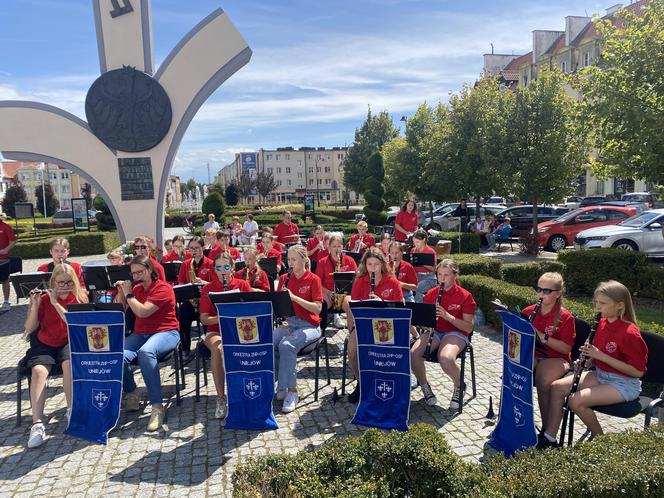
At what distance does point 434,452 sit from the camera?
3.26 metres

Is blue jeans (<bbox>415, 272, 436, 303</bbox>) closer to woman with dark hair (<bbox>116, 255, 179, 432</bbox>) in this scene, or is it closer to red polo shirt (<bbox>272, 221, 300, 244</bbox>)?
woman with dark hair (<bbox>116, 255, 179, 432</bbox>)

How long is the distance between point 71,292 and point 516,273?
870cm

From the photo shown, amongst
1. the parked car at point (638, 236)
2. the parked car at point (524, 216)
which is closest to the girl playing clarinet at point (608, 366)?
the parked car at point (638, 236)

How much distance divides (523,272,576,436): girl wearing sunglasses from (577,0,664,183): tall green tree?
6.07 metres

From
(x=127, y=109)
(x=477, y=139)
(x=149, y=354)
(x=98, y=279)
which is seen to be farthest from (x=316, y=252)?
(x=477, y=139)

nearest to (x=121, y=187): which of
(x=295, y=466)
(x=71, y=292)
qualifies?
(x=71, y=292)

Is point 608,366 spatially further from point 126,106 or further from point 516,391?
point 126,106

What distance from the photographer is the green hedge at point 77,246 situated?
794 inches

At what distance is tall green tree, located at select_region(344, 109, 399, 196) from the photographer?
4184 cm

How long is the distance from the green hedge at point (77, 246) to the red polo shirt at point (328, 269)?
16.5m

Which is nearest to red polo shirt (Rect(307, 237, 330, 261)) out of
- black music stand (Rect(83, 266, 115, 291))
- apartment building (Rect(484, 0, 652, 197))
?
black music stand (Rect(83, 266, 115, 291))

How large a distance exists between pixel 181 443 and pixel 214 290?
1801mm

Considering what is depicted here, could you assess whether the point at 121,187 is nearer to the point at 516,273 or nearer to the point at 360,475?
the point at 516,273

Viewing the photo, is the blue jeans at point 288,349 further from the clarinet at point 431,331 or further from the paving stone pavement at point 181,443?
the clarinet at point 431,331
